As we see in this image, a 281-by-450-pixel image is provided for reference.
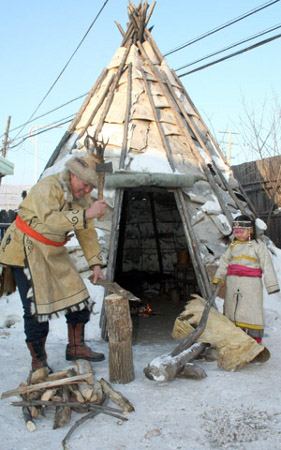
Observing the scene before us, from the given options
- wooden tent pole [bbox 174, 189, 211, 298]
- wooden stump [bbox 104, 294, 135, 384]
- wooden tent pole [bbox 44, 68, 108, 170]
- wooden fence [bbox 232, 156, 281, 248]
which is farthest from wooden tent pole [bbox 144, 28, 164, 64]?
wooden stump [bbox 104, 294, 135, 384]

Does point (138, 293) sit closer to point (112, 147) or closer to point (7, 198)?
point (112, 147)

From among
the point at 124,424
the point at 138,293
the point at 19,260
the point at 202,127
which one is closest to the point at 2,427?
the point at 124,424

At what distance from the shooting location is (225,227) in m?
5.21

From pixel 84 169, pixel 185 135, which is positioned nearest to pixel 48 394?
pixel 84 169

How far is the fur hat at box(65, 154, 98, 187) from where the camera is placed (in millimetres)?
3049

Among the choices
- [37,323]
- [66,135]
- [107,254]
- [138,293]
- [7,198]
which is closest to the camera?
[37,323]

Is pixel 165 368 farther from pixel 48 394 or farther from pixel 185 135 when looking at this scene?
pixel 185 135

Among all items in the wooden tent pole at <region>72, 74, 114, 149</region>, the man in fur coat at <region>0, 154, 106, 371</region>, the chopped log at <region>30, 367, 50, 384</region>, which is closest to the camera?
the chopped log at <region>30, 367, 50, 384</region>

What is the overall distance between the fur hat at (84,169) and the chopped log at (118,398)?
146 cm

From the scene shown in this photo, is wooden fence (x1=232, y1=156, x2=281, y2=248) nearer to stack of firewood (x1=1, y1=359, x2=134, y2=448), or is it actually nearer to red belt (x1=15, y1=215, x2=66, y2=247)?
red belt (x1=15, y1=215, x2=66, y2=247)

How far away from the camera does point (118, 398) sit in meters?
2.57

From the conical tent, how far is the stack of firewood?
2015 millimetres

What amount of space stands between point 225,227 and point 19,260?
2962 millimetres

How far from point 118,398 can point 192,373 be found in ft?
2.45
